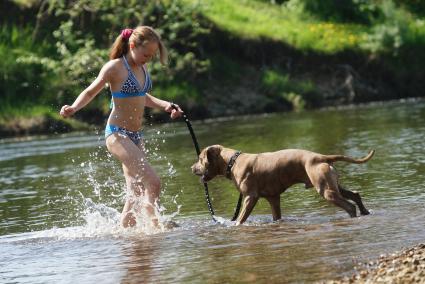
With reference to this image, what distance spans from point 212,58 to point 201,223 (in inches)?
850

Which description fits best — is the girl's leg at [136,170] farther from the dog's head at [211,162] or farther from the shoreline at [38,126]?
the shoreline at [38,126]

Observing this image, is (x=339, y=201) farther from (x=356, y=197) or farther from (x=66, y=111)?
(x=66, y=111)

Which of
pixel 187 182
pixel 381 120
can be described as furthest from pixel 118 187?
pixel 381 120

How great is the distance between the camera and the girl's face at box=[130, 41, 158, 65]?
9.71m

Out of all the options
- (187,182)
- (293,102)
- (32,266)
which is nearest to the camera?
(32,266)

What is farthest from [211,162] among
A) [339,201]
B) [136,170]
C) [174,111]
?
[339,201]

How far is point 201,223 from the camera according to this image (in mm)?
10336

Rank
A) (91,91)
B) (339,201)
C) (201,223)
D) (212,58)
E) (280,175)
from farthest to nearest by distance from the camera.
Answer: (212,58)
(201,223)
(280,175)
(339,201)
(91,91)

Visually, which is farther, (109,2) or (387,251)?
(109,2)

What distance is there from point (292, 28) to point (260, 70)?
2960 millimetres

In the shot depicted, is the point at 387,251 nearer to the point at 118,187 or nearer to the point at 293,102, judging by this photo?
the point at 118,187

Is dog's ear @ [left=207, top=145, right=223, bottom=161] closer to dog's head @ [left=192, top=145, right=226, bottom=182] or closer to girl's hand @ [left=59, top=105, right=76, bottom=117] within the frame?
dog's head @ [left=192, top=145, right=226, bottom=182]

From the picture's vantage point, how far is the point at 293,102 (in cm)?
3039

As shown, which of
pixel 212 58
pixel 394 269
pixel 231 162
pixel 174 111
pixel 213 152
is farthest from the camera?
pixel 212 58
